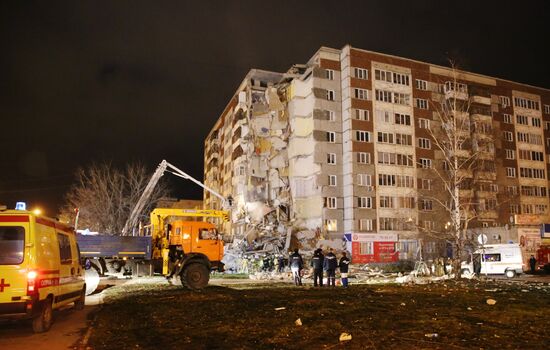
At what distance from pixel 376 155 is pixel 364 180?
3.75m

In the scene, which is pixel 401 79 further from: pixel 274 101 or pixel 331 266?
pixel 331 266

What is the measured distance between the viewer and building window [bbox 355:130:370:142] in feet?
194

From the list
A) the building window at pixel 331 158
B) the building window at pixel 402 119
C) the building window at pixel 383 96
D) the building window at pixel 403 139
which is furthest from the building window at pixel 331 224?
the building window at pixel 383 96

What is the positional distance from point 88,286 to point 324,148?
136ft

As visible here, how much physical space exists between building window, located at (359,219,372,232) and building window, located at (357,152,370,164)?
719 cm

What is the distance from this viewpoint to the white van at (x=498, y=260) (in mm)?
35688

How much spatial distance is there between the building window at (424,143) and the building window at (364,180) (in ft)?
30.8

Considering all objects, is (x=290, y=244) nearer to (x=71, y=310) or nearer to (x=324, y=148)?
(x=324, y=148)

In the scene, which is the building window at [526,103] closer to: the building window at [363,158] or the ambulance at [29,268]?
the building window at [363,158]

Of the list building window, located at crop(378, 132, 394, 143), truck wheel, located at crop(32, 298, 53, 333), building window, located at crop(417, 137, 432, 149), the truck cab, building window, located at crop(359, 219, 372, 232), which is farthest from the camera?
Result: building window, located at crop(417, 137, 432, 149)

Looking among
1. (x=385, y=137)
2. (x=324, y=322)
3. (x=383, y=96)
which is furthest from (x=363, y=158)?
(x=324, y=322)

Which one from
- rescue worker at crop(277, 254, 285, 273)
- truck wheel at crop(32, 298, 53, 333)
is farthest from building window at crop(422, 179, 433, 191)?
truck wheel at crop(32, 298, 53, 333)

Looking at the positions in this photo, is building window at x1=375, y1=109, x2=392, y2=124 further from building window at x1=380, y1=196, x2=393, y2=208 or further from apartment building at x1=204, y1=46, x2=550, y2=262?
building window at x1=380, y1=196, x2=393, y2=208

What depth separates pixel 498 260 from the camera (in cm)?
3678
